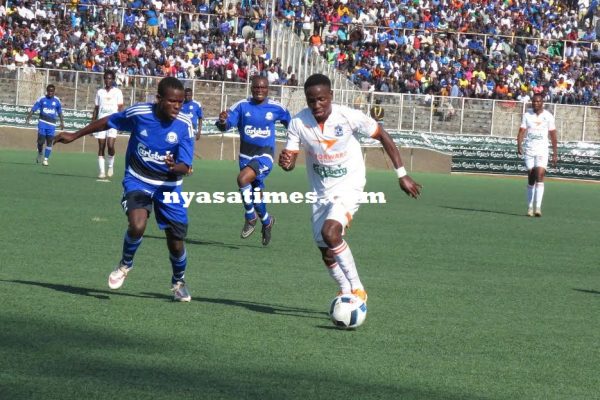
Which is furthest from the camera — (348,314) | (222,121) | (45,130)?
(45,130)

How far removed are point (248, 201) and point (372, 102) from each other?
24235 millimetres

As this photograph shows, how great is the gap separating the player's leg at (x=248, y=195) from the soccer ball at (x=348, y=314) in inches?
265

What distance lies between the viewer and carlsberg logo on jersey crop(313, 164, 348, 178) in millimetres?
9938

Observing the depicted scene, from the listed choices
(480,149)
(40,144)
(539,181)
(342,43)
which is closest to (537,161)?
(539,181)

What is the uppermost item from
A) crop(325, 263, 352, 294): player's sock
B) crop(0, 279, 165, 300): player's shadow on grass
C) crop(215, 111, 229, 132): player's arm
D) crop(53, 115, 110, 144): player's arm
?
crop(215, 111, 229, 132): player's arm

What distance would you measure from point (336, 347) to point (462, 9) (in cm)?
4531

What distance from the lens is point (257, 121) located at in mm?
16391

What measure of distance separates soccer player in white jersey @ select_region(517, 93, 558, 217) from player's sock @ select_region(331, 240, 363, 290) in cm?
1408

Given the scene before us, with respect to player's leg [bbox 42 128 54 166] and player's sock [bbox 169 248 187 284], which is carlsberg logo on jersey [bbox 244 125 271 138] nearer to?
player's sock [bbox 169 248 187 284]

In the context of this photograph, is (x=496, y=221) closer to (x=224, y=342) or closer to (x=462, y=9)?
(x=224, y=342)

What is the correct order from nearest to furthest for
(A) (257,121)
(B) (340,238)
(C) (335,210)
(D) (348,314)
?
(D) (348,314), (B) (340,238), (C) (335,210), (A) (257,121)

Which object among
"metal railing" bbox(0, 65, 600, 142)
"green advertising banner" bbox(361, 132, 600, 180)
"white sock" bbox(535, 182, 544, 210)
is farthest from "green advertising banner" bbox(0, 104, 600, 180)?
"white sock" bbox(535, 182, 544, 210)

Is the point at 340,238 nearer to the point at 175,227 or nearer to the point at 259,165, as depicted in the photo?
the point at 175,227

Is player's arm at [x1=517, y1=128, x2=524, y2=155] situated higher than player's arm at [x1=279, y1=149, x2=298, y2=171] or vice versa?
player's arm at [x1=517, y1=128, x2=524, y2=155]
